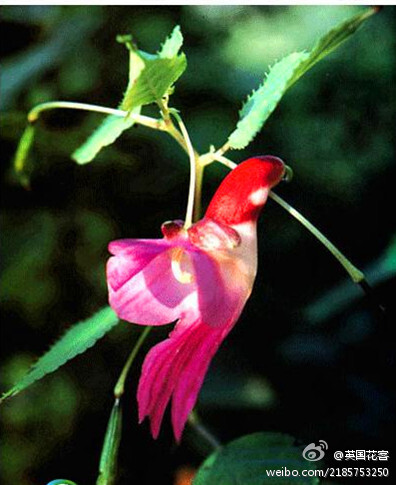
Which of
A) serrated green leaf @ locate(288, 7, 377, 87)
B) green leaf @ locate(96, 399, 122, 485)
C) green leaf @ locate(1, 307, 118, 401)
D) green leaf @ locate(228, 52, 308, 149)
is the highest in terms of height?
serrated green leaf @ locate(288, 7, 377, 87)

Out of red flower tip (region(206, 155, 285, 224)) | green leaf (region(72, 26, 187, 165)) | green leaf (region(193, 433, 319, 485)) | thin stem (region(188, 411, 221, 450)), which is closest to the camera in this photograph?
green leaf (region(72, 26, 187, 165))

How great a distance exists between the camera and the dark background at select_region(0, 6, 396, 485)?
1.18 metres

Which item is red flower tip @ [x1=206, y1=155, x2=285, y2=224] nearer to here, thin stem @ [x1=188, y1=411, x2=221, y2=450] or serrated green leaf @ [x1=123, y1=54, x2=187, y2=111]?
serrated green leaf @ [x1=123, y1=54, x2=187, y2=111]

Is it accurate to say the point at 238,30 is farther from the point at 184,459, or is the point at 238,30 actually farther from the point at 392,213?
the point at 184,459

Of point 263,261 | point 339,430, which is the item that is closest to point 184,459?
point 339,430

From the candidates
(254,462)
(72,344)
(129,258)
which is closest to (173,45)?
(129,258)

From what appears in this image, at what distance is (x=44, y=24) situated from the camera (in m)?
1.27

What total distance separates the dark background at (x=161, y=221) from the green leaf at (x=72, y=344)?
0.25m

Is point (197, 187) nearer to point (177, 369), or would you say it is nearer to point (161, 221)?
point (177, 369)

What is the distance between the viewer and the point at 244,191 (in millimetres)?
826

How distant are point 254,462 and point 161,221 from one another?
1.24ft

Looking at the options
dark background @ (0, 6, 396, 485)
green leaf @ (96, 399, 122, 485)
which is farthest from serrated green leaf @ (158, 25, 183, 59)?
dark background @ (0, 6, 396, 485)

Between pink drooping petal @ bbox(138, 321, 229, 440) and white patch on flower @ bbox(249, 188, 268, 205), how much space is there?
0.12 m

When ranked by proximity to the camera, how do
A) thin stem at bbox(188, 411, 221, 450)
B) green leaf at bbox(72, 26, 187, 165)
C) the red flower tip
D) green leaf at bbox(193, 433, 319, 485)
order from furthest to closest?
1. thin stem at bbox(188, 411, 221, 450)
2. green leaf at bbox(193, 433, 319, 485)
3. the red flower tip
4. green leaf at bbox(72, 26, 187, 165)
